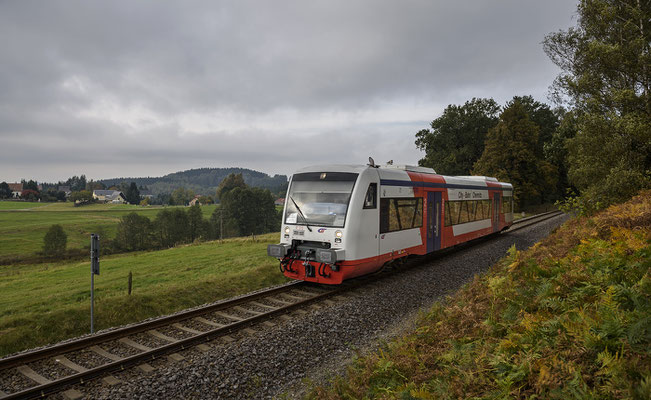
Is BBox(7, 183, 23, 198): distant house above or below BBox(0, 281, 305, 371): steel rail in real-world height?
above

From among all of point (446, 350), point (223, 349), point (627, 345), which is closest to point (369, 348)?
point (446, 350)

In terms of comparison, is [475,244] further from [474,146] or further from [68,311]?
[474,146]

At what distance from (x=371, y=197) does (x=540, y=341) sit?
6.89 meters

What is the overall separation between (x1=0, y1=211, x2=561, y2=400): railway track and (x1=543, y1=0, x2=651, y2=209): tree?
12.1 metres

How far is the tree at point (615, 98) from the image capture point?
44.0 feet

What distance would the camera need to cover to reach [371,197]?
10.6 meters

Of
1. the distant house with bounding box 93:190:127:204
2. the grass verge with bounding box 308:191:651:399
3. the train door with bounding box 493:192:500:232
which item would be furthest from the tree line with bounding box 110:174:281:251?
the distant house with bounding box 93:190:127:204

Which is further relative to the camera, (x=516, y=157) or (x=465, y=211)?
(x=516, y=157)

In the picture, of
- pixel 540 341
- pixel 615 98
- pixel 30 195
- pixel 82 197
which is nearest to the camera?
pixel 540 341

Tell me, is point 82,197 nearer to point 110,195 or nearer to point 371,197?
point 110,195

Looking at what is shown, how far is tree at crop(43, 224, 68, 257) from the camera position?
6016cm

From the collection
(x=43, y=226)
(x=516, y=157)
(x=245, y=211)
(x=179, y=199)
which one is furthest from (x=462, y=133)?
(x=179, y=199)

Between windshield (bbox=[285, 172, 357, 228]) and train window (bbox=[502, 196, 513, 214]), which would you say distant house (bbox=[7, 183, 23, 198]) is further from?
train window (bbox=[502, 196, 513, 214])

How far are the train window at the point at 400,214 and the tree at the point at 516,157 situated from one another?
3577 cm
